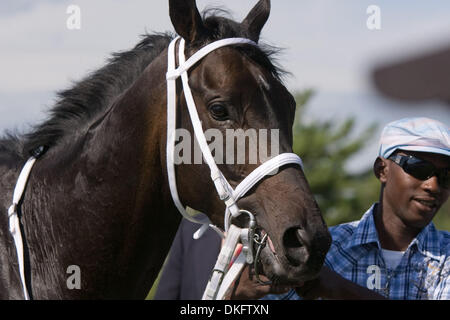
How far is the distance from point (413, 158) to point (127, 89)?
1.63m

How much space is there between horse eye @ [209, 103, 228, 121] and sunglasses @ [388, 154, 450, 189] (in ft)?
4.29

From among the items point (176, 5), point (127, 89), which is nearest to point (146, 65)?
point (127, 89)

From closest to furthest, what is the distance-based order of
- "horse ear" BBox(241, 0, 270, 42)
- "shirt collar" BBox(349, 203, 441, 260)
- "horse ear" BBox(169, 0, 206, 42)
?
"horse ear" BBox(169, 0, 206, 42)
"horse ear" BBox(241, 0, 270, 42)
"shirt collar" BBox(349, 203, 441, 260)

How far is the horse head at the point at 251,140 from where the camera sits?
251 centimetres

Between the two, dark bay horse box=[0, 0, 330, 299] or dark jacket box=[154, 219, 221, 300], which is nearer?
dark bay horse box=[0, 0, 330, 299]

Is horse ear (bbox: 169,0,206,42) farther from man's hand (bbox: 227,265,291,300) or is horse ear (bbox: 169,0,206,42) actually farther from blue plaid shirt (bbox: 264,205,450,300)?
blue plaid shirt (bbox: 264,205,450,300)

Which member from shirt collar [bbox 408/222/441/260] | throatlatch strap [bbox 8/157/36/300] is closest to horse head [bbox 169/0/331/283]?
throatlatch strap [bbox 8/157/36/300]

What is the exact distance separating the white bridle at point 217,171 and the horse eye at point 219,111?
9cm

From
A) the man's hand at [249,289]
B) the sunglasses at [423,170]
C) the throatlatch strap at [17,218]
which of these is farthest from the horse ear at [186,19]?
the sunglasses at [423,170]

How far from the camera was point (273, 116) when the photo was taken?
269 centimetres

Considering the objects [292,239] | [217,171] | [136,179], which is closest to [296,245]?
[292,239]

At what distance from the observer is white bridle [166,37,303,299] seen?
264 centimetres

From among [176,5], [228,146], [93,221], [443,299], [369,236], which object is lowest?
[443,299]
